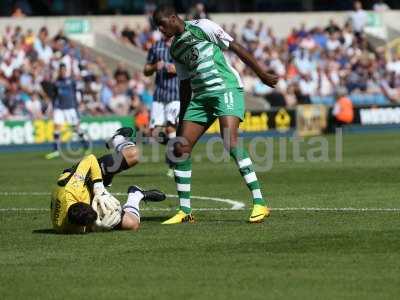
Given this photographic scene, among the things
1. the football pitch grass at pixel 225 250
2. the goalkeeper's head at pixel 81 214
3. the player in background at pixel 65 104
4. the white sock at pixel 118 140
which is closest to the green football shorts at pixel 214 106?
the white sock at pixel 118 140

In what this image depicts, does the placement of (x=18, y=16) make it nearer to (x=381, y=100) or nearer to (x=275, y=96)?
(x=275, y=96)

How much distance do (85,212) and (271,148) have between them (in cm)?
1667

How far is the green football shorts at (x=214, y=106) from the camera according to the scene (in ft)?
42.8

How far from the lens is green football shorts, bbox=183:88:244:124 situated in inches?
513

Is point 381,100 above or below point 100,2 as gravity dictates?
below

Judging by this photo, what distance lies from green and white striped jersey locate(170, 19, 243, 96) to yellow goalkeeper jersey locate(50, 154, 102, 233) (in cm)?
154

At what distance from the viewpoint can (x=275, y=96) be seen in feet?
123

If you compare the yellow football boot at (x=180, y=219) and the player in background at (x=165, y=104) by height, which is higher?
the player in background at (x=165, y=104)

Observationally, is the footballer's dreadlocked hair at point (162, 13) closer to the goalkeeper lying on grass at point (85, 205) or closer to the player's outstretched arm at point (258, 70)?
the player's outstretched arm at point (258, 70)

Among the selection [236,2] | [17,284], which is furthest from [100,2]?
[17,284]

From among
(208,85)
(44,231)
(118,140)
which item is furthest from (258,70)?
(44,231)

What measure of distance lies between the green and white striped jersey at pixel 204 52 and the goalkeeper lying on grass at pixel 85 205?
1.52m

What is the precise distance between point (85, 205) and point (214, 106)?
1.97m

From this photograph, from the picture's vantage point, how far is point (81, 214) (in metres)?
12.0
